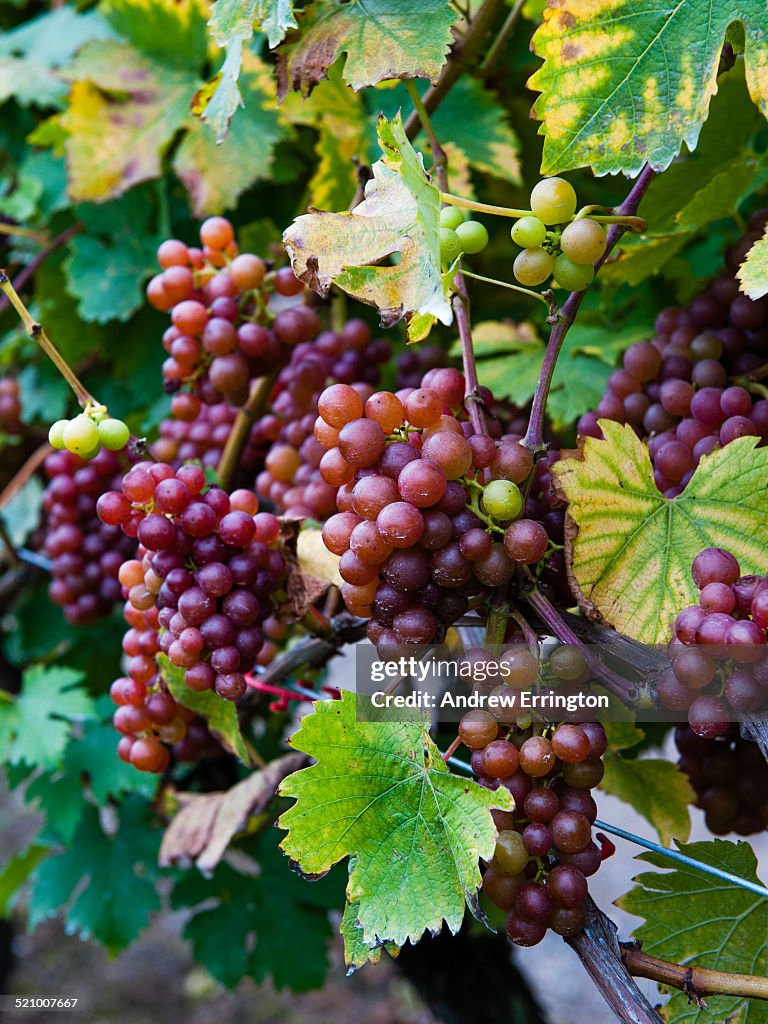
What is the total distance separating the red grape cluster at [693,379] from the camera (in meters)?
0.66

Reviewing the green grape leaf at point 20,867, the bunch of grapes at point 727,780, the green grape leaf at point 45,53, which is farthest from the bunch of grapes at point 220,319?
the green grape leaf at point 20,867

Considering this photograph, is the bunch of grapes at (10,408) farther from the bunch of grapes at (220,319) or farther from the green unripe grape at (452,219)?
the green unripe grape at (452,219)

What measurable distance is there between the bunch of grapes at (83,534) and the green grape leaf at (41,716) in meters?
0.11

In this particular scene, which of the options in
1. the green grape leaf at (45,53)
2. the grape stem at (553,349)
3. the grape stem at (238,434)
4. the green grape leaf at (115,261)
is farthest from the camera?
the green grape leaf at (45,53)

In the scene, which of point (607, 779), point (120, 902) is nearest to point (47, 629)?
point (120, 902)

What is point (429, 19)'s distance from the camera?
670mm

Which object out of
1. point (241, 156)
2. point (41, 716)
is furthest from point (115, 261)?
point (41, 716)

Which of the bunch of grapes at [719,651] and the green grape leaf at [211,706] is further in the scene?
the green grape leaf at [211,706]

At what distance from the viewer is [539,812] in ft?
1.70

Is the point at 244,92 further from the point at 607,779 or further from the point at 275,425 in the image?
the point at 607,779

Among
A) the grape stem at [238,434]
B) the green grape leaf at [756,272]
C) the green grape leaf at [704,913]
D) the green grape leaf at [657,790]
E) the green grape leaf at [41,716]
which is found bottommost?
the green grape leaf at [41,716]

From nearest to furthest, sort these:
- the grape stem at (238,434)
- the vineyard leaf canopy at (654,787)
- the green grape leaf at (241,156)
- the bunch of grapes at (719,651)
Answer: the bunch of grapes at (719,651), the vineyard leaf canopy at (654,787), the grape stem at (238,434), the green grape leaf at (241,156)

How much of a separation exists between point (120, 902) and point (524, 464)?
103cm

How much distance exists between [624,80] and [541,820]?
44 centimetres
